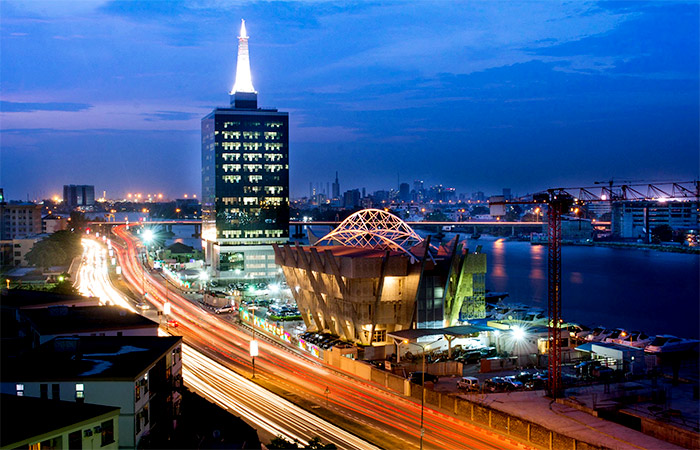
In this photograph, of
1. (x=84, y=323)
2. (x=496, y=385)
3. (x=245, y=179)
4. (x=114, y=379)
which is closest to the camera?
(x=114, y=379)

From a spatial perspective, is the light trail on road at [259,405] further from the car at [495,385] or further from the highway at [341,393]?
the car at [495,385]

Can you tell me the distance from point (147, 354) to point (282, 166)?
52374 millimetres

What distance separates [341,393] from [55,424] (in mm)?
12483

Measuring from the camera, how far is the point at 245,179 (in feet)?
223

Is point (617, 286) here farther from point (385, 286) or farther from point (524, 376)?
point (524, 376)

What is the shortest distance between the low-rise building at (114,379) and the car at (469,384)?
31.5 feet

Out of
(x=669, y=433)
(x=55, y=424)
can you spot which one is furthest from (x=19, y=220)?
(x=669, y=433)

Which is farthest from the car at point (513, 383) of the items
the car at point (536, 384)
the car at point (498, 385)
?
the car at point (536, 384)

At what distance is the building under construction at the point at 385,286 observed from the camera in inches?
1217

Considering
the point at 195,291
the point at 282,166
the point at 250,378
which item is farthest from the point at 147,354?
the point at 282,166

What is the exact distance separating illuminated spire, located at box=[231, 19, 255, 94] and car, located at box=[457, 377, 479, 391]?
176 feet

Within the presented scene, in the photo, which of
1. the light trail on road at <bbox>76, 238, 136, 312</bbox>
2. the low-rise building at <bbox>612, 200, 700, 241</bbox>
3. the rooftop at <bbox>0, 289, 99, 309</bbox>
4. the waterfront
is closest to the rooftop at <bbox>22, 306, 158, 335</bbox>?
the rooftop at <bbox>0, 289, 99, 309</bbox>

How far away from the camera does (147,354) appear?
17094 millimetres

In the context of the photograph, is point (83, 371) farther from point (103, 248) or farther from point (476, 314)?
point (103, 248)
